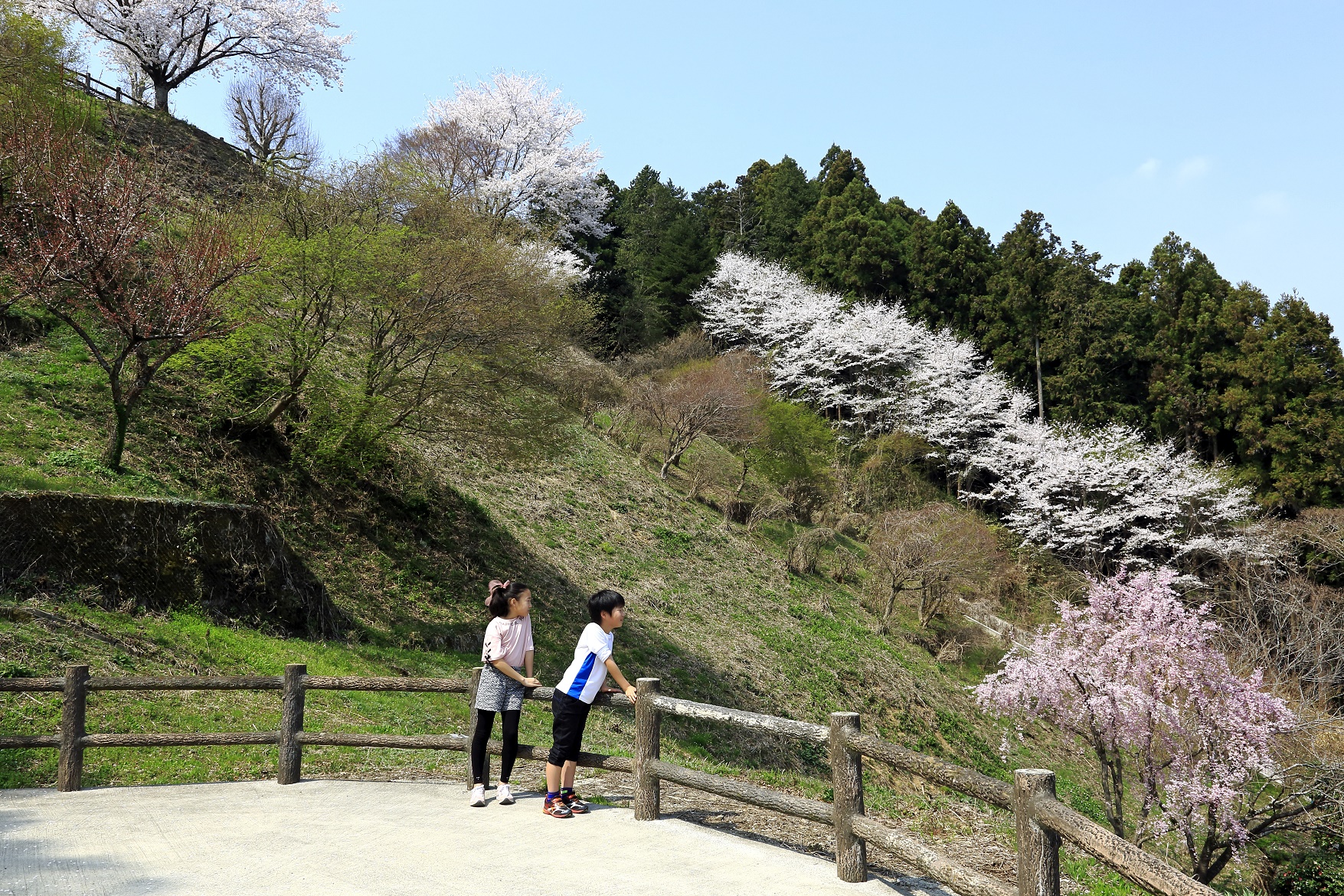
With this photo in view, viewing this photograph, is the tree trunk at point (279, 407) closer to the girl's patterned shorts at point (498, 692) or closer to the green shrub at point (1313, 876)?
the girl's patterned shorts at point (498, 692)

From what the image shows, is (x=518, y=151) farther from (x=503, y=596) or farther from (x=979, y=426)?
(x=503, y=596)

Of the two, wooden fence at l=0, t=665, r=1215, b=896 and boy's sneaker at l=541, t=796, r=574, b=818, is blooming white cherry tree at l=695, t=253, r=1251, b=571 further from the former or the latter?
boy's sneaker at l=541, t=796, r=574, b=818

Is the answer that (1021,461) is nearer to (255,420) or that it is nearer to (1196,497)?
Result: (1196,497)

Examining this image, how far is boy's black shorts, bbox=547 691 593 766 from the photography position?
585 cm

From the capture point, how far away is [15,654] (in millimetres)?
8602

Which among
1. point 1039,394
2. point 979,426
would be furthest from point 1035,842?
point 1039,394

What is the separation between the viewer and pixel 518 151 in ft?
141

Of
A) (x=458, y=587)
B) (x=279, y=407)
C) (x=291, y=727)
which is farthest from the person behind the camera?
(x=458, y=587)

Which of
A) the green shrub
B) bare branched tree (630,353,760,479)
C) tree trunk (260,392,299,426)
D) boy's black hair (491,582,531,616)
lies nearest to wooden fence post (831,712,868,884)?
boy's black hair (491,582,531,616)

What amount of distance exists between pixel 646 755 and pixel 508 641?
1260mm

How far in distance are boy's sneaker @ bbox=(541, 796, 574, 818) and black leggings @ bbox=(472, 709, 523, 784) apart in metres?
0.52

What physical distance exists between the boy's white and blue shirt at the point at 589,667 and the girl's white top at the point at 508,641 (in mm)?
480

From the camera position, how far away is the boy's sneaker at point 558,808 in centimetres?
587

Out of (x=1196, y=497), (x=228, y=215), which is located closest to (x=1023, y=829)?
A: (x=228, y=215)
